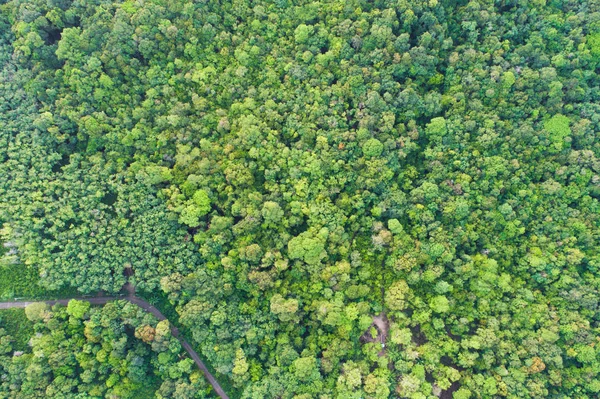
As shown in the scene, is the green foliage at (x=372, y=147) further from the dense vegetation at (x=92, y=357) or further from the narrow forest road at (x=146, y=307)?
the narrow forest road at (x=146, y=307)

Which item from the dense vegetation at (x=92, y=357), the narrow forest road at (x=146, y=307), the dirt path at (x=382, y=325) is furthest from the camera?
the narrow forest road at (x=146, y=307)

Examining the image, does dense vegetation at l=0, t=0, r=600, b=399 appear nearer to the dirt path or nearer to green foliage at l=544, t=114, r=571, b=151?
the dirt path

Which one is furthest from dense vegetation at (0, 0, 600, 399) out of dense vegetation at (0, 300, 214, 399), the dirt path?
dense vegetation at (0, 300, 214, 399)

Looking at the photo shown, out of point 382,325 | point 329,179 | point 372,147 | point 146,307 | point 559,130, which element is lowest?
point 146,307

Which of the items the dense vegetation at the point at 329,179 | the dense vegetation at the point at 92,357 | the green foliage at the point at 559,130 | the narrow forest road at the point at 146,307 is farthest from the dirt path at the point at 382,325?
the green foliage at the point at 559,130

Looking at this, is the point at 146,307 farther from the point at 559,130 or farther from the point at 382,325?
the point at 559,130

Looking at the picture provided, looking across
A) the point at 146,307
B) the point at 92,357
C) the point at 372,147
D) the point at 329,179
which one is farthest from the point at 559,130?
the point at 92,357

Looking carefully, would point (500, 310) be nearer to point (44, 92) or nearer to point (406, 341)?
point (406, 341)
